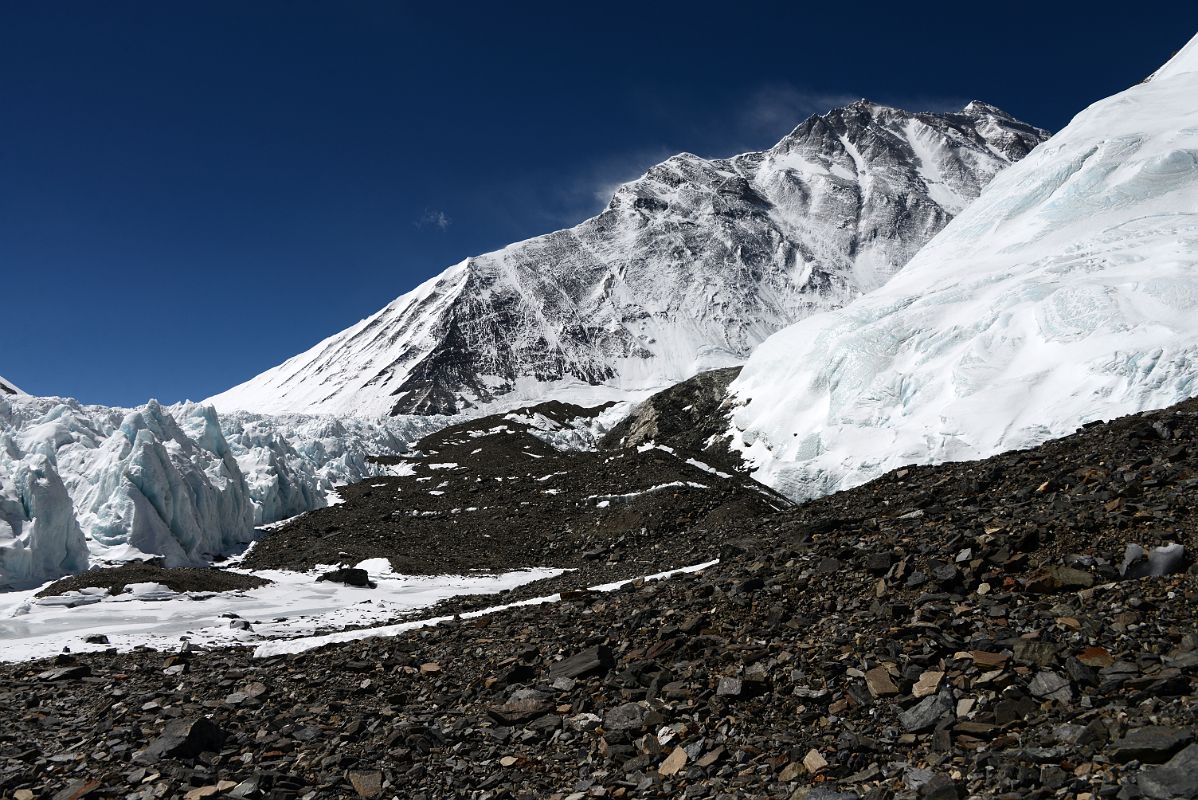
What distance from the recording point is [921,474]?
58.8 feet

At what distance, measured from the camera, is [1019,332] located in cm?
3522

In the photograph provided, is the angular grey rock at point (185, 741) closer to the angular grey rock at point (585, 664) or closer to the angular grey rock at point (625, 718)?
the angular grey rock at point (585, 664)

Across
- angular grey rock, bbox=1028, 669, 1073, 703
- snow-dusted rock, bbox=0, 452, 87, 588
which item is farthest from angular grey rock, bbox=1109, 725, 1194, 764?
snow-dusted rock, bbox=0, 452, 87, 588

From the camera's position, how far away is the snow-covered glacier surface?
2608 centimetres

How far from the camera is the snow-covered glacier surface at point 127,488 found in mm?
26078

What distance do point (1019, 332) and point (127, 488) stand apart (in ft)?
136

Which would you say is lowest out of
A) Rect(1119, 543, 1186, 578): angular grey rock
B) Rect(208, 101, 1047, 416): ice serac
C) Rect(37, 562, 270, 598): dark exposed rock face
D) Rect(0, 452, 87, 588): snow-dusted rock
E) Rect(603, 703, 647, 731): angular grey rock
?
Rect(603, 703, 647, 731): angular grey rock

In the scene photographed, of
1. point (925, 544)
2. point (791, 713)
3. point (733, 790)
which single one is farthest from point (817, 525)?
point (733, 790)

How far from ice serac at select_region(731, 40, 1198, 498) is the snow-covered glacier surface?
28.6m

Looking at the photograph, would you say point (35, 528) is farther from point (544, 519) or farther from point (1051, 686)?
point (1051, 686)

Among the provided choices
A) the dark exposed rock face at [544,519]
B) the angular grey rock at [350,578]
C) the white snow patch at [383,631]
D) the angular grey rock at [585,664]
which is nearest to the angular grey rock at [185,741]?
the angular grey rock at [585,664]

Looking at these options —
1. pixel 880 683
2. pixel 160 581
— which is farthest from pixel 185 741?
pixel 160 581

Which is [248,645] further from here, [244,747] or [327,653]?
[244,747]

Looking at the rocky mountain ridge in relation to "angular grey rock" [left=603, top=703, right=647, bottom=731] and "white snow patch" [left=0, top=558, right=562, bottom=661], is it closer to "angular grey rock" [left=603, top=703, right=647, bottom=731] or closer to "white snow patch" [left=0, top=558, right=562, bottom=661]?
"angular grey rock" [left=603, top=703, right=647, bottom=731]
